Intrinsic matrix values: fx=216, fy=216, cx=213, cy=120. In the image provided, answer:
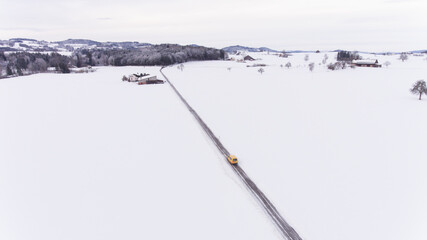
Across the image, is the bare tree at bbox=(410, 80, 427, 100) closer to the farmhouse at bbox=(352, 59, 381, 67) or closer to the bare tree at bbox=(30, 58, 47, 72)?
the farmhouse at bbox=(352, 59, 381, 67)

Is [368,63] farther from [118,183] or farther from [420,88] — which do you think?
[118,183]

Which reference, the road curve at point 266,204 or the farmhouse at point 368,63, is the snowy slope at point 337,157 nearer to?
the road curve at point 266,204

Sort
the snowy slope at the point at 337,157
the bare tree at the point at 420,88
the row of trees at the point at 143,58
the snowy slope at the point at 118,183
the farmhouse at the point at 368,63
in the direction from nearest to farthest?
the snowy slope at the point at 118,183, the snowy slope at the point at 337,157, the bare tree at the point at 420,88, the farmhouse at the point at 368,63, the row of trees at the point at 143,58

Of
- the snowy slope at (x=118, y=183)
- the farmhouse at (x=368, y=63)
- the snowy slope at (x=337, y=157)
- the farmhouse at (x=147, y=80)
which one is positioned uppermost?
the farmhouse at (x=368, y=63)

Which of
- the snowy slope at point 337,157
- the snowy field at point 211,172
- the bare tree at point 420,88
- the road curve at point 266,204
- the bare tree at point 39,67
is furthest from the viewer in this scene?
the bare tree at point 39,67

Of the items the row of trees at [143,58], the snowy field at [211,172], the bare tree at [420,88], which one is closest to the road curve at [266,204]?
the snowy field at [211,172]

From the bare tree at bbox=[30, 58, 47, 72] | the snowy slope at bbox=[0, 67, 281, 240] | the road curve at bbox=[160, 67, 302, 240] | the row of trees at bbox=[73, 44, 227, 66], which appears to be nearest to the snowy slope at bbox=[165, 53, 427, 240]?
the road curve at bbox=[160, 67, 302, 240]

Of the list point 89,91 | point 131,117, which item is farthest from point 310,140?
point 89,91
